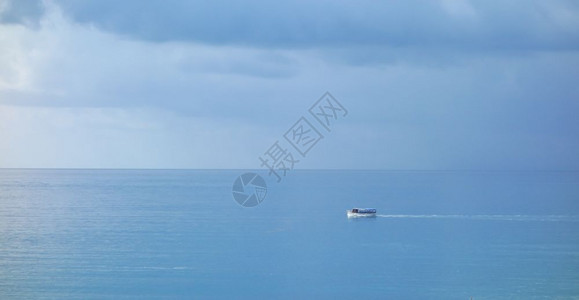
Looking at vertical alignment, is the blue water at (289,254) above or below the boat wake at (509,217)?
below

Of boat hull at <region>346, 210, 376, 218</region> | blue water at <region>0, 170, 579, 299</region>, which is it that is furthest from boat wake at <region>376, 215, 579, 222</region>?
boat hull at <region>346, 210, 376, 218</region>

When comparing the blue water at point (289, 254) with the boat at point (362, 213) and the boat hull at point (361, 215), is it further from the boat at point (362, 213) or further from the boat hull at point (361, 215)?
the boat at point (362, 213)

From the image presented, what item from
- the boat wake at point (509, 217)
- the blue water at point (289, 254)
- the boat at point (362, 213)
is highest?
the boat at point (362, 213)

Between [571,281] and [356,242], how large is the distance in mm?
32914

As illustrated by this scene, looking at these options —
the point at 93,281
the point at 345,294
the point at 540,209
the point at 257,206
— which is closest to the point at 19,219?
the point at 257,206

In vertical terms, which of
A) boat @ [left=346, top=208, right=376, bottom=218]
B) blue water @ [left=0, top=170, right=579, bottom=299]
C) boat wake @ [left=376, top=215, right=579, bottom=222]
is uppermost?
boat @ [left=346, top=208, right=376, bottom=218]

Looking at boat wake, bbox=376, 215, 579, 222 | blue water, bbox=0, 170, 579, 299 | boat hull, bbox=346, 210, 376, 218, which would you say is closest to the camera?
blue water, bbox=0, 170, 579, 299

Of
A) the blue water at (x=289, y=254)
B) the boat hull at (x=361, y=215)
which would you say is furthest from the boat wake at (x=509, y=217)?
the boat hull at (x=361, y=215)

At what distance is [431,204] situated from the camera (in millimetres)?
157500

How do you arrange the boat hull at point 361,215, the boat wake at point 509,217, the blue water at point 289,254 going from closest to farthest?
the blue water at point 289,254 → the boat wake at point 509,217 → the boat hull at point 361,215

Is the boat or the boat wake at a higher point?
the boat

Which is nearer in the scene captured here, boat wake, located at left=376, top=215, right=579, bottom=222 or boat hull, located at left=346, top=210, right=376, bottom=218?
boat wake, located at left=376, top=215, right=579, bottom=222

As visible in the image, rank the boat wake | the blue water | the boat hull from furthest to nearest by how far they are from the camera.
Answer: the boat hull → the boat wake → the blue water

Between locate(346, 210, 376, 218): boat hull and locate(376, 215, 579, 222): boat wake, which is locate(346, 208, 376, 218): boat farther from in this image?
locate(376, 215, 579, 222): boat wake
